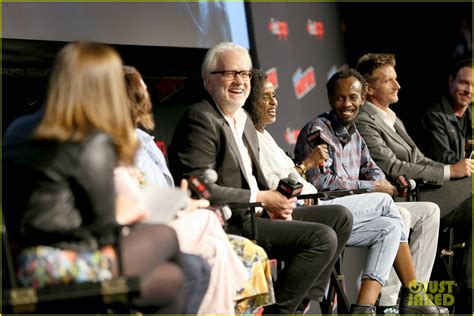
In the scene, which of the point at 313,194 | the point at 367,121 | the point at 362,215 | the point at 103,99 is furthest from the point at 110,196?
the point at 367,121

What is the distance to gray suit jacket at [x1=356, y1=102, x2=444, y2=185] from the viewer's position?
19.4 ft

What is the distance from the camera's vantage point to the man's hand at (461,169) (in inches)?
241

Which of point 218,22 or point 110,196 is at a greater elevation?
point 218,22

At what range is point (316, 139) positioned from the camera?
5.34 metres

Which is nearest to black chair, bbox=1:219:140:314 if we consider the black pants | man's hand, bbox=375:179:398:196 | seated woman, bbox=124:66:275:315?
the black pants

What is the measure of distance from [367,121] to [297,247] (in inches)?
66.2

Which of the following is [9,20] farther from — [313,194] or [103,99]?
[103,99]

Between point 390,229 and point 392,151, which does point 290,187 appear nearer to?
point 390,229

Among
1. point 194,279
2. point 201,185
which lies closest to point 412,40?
point 201,185

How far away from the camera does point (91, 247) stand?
10.1ft

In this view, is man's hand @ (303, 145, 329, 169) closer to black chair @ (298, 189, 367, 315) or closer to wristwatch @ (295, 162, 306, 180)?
wristwatch @ (295, 162, 306, 180)

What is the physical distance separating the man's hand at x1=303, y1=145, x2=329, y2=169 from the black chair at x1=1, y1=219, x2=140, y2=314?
7.45 ft

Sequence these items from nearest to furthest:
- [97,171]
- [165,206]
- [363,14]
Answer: [97,171] < [165,206] < [363,14]

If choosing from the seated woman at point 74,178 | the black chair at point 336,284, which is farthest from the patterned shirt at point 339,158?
the seated woman at point 74,178
